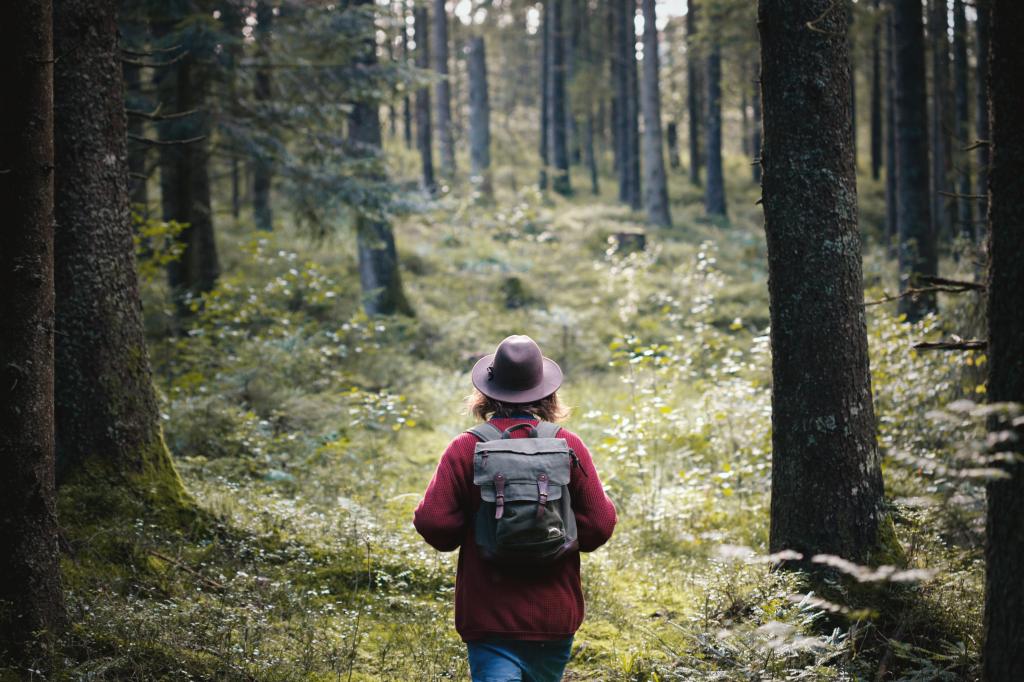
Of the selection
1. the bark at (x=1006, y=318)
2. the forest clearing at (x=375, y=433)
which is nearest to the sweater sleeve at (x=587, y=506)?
the forest clearing at (x=375, y=433)

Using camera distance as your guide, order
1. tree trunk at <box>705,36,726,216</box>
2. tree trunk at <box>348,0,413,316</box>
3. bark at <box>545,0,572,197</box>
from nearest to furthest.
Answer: tree trunk at <box>348,0,413,316</box>
tree trunk at <box>705,36,726,216</box>
bark at <box>545,0,572,197</box>

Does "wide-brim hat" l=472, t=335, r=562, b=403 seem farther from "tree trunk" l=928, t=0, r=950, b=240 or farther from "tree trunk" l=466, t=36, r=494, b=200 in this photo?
"tree trunk" l=466, t=36, r=494, b=200

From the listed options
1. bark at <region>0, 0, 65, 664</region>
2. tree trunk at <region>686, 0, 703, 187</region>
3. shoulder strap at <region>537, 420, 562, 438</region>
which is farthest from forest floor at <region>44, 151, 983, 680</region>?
tree trunk at <region>686, 0, 703, 187</region>

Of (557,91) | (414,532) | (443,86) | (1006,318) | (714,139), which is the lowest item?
(414,532)

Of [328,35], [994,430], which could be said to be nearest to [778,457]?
[994,430]

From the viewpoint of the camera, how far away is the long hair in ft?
12.5

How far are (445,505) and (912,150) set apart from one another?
44.7 ft

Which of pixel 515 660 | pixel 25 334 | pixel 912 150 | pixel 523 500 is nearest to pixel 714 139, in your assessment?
pixel 912 150

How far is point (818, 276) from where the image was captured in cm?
509

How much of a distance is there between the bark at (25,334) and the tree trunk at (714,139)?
2678 cm

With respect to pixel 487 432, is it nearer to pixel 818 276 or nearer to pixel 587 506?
pixel 587 506

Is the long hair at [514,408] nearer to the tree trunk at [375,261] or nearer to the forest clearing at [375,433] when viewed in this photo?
the forest clearing at [375,433]

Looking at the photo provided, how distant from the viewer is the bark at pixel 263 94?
41.4ft

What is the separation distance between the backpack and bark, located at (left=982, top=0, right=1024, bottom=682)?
159 cm
